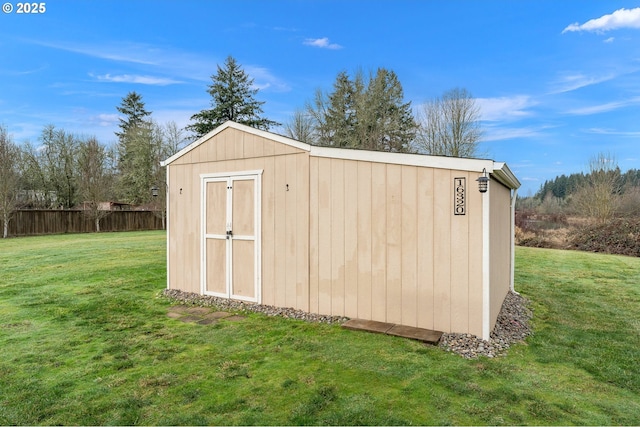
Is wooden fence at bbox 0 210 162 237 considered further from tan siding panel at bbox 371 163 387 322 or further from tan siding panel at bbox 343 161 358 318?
tan siding panel at bbox 371 163 387 322

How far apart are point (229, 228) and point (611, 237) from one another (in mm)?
14619

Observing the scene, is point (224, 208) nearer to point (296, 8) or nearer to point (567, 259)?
point (296, 8)

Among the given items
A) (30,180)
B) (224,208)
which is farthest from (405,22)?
(30,180)

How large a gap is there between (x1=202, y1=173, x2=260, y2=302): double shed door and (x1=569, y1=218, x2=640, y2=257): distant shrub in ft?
44.8

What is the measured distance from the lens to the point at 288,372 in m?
2.92

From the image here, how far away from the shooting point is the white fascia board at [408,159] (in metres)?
3.56

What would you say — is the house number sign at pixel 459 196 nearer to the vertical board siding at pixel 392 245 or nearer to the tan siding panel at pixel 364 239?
the vertical board siding at pixel 392 245

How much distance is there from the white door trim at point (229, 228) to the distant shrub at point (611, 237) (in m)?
13.6

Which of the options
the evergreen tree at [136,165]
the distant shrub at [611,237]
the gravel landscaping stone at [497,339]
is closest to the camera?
the gravel landscaping stone at [497,339]

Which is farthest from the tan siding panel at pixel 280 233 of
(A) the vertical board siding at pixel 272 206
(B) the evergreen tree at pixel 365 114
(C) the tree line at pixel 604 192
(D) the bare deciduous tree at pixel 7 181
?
(D) the bare deciduous tree at pixel 7 181

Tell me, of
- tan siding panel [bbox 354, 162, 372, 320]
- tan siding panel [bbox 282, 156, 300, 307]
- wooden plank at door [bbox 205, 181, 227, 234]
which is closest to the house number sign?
tan siding panel [bbox 354, 162, 372, 320]

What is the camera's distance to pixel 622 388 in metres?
2.73

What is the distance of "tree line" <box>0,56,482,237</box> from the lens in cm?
1728
